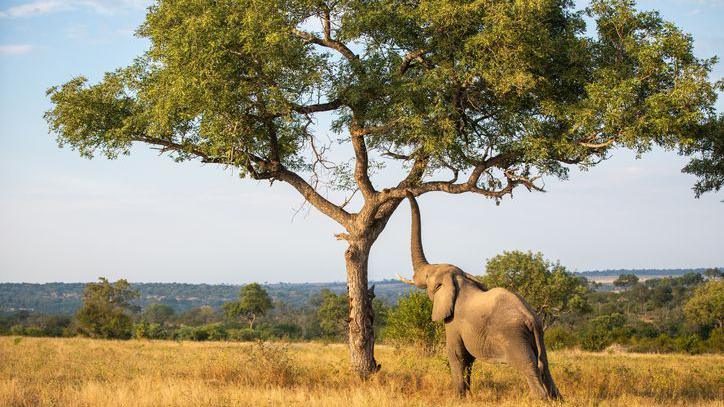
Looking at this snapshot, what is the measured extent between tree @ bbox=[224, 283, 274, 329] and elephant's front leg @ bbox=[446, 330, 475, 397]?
55667 mm

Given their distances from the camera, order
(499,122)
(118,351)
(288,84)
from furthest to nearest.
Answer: (118,351) < (499,122) < (288,84)

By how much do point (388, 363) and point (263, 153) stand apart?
7100mm

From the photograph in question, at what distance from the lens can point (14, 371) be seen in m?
16.9

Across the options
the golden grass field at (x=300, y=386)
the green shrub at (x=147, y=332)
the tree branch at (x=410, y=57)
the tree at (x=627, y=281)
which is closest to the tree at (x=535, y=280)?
the green shrub at (x=147, y=332)

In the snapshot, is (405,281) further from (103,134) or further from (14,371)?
(14,371)

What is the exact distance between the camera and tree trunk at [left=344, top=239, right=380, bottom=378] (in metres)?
15.7

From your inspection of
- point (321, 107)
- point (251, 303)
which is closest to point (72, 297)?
point (251, 303)

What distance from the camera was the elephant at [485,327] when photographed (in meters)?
12.1

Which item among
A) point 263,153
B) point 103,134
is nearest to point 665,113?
point 263,153

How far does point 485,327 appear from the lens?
41.5 feet

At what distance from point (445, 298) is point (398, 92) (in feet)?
14.0

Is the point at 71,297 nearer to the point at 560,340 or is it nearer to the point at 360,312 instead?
the point at 560,340

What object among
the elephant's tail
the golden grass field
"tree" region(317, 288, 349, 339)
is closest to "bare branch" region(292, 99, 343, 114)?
the golden grass field

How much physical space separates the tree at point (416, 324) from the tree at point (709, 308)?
46725 mm
